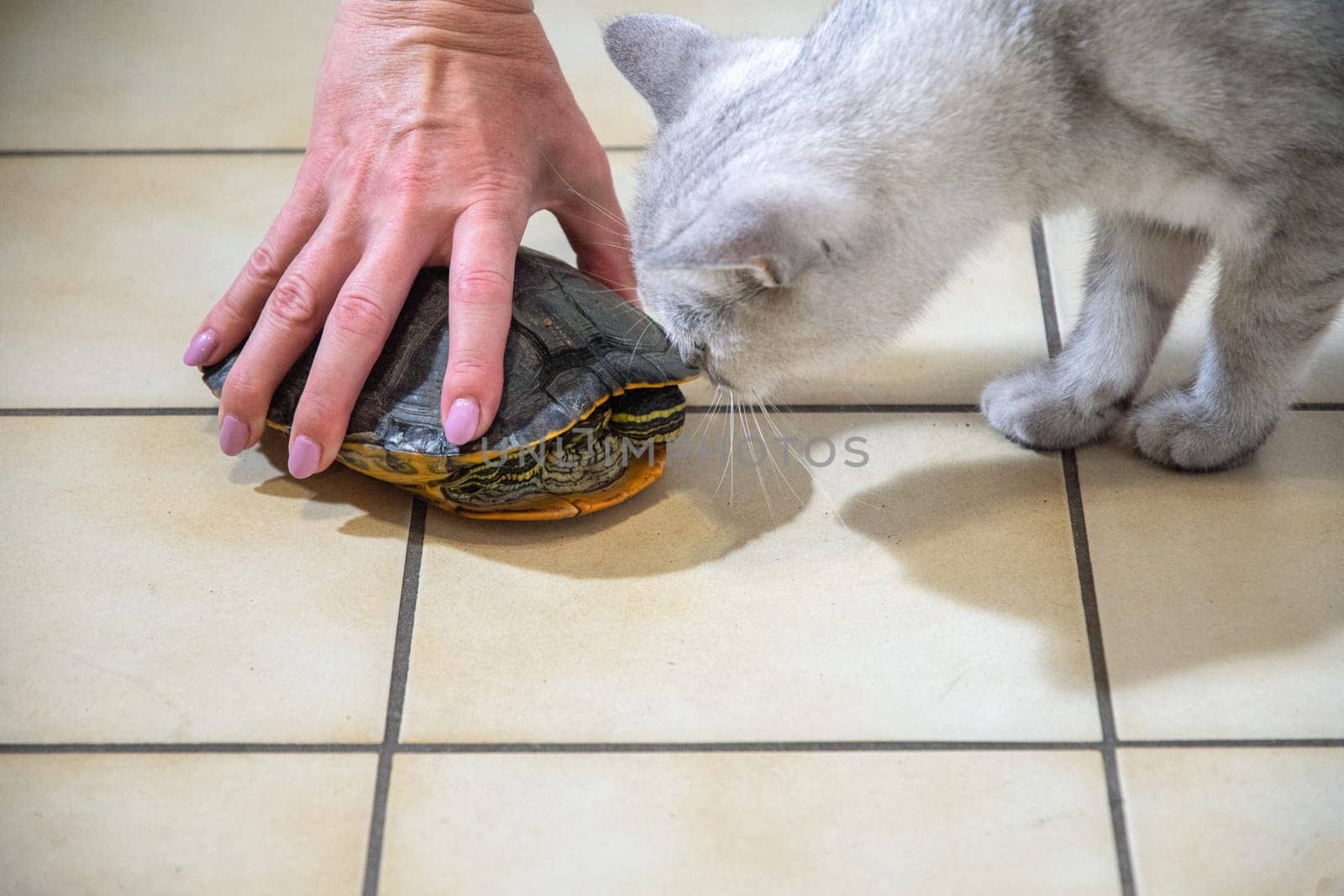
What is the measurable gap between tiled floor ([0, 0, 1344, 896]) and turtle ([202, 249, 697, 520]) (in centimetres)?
6

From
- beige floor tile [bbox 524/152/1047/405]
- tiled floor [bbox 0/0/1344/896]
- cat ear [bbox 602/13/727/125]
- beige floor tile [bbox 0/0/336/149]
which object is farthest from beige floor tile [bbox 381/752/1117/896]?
beige floor tile [bbox 0/0/336/149]

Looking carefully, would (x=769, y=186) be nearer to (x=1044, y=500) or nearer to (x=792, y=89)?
(x=792, y=89)

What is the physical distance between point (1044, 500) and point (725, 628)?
0.38m

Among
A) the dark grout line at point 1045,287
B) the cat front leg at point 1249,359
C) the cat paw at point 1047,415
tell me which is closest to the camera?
the cat front leg at point 1249,359

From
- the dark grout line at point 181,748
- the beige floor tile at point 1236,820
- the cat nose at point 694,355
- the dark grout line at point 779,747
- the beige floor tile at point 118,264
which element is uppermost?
the cat nose at point 694,355

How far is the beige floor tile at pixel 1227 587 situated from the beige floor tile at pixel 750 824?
0.13 meters

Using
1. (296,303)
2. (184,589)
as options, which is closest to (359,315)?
(296,303)

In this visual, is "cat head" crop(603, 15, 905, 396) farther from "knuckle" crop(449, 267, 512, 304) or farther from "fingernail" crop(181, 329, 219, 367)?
"fingernail" crop(181, 329, 219, 367)

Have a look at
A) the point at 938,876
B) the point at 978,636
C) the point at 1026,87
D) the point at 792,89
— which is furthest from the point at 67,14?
the point at 938,876

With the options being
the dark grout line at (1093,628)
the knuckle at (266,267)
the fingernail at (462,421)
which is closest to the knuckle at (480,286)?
the fingernail at (462,421)

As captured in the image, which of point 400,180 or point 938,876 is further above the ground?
point 400,180

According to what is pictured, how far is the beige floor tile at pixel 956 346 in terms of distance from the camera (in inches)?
54.8

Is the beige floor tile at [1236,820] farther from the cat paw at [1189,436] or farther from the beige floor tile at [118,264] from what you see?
the beige floor tile at [118,264]

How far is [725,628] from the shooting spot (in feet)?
3.79
